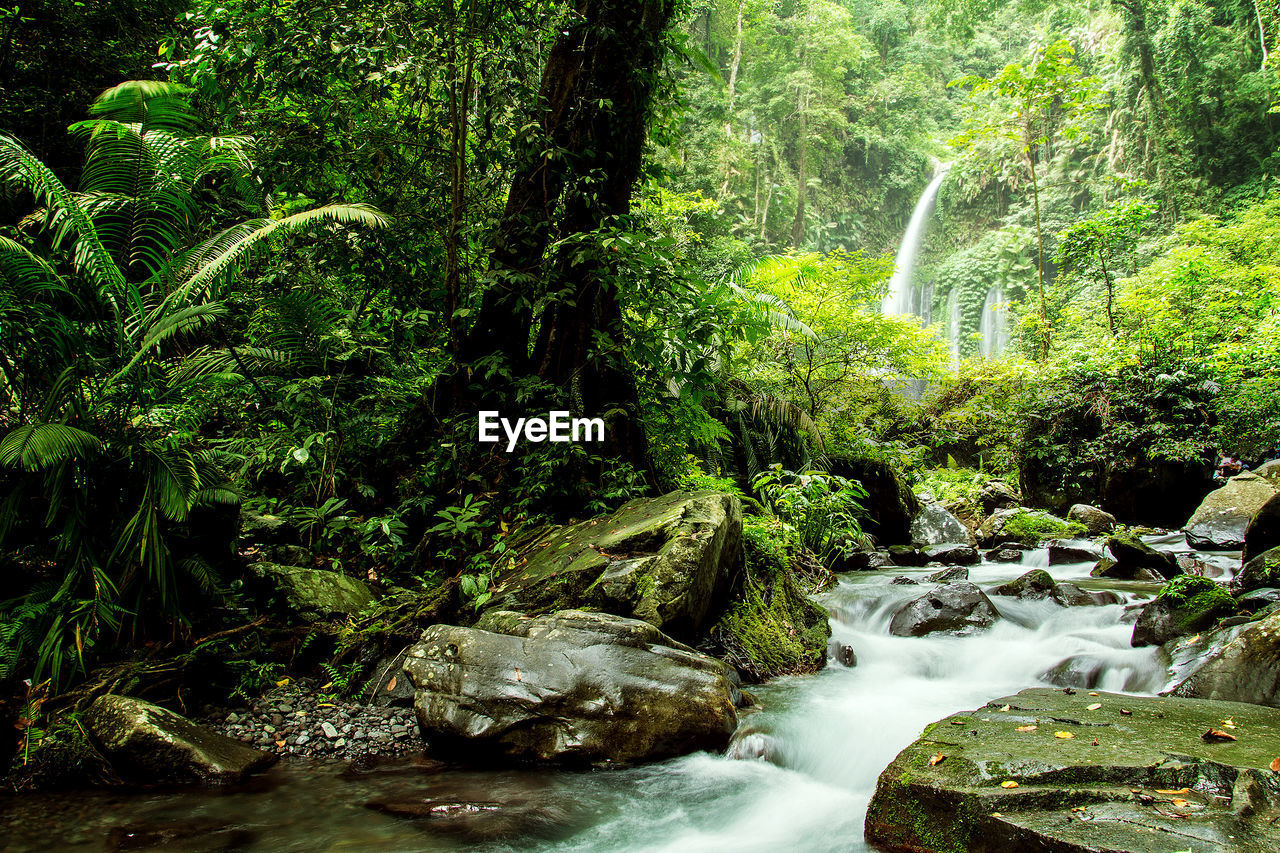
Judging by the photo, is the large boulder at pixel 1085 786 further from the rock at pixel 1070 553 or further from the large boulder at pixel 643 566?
the rock at pixel 1070 553

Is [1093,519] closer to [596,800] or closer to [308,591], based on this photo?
[596,800]

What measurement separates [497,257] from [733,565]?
3.28 metres

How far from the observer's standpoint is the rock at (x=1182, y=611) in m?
4.92

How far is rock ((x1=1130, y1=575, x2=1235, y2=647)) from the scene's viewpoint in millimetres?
4918

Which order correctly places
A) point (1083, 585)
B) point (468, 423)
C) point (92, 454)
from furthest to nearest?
point (1083, 585) < point (468, 423) < point (92, 454)

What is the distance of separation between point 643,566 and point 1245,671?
3.50 m

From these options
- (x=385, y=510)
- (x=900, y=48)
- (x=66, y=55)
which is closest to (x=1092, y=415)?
(x=385, y=510)

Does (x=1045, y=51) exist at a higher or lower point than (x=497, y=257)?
higher

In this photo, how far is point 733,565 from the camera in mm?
5367

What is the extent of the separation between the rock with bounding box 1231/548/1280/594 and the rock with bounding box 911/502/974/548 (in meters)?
5.29

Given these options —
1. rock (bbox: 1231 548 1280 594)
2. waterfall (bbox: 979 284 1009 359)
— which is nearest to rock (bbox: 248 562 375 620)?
rock (bbox: 1231 548 1280 594)

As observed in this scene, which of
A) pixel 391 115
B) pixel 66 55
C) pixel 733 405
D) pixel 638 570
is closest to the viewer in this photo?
pixel 638 570

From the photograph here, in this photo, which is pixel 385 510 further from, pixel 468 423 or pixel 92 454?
pixel 92 454

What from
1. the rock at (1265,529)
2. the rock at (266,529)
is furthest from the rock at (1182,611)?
the rock at (266,529)
